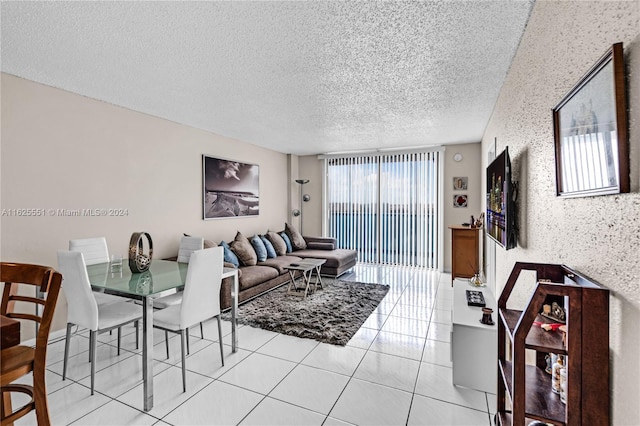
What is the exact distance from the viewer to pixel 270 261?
5.26m

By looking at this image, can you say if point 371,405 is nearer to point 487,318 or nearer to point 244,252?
point 487,318

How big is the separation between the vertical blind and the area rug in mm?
2041

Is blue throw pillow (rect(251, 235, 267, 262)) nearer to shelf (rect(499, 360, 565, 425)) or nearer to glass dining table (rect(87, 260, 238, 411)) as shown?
glass dining table (rect(87, 260, 238, 411))

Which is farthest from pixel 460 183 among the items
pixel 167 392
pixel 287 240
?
pixel 167 392

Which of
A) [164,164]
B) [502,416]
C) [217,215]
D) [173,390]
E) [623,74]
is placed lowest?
[173,390]

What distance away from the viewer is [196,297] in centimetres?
242

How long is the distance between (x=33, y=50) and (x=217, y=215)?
10.5 feet

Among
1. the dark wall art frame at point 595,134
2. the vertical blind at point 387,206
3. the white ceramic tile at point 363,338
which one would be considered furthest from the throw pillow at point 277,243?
the dark wall art frame at point 595,134

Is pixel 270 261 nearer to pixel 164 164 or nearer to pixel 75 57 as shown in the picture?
pixel 164 164

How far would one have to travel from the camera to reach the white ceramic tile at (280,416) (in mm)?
1923

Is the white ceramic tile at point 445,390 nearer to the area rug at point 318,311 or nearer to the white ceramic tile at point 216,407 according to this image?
the area rug at point 318,311

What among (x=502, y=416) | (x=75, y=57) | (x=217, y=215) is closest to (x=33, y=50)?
(x=75, y=57)

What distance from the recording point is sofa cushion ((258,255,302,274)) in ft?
16.2

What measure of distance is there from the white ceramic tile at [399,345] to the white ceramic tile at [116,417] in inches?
74.6
